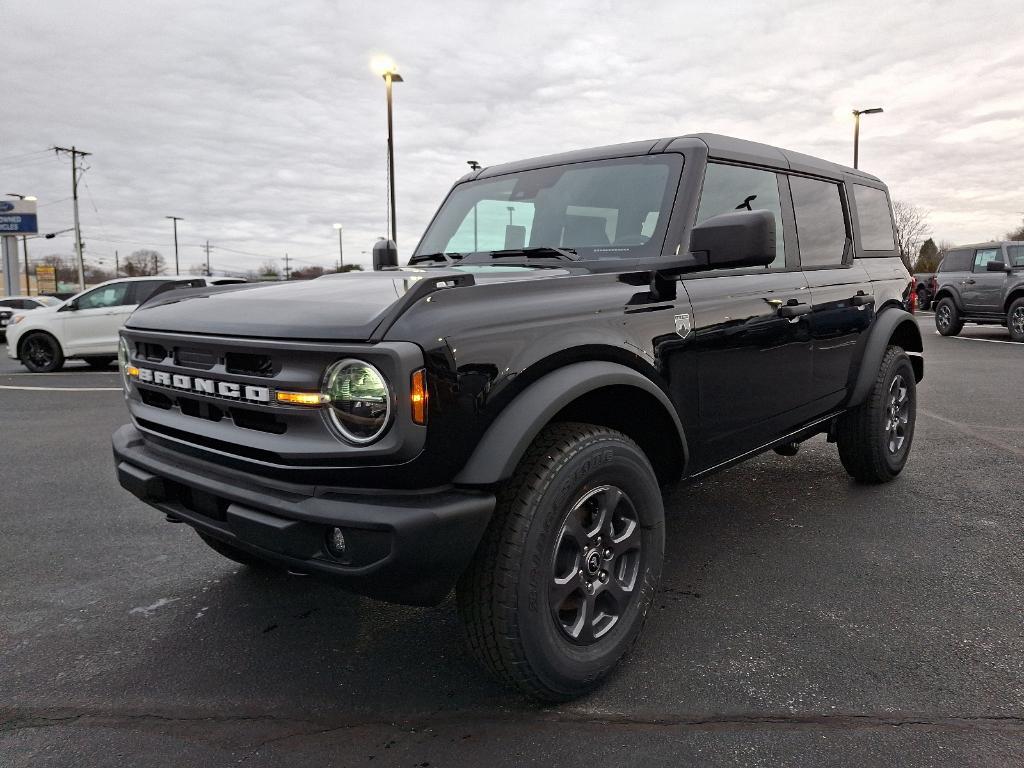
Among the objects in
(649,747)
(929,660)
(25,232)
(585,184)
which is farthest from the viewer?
(25,232)

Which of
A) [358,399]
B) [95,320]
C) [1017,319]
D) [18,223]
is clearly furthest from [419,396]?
[18,223]

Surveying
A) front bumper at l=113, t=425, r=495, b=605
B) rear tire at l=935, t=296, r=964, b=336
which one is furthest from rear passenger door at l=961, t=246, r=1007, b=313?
front bumper at l=113, t=425, r=495, b=605

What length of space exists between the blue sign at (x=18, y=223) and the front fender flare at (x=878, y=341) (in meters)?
41.4

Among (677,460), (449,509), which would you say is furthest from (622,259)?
(449,509)

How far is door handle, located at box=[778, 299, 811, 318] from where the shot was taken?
3.39 metres

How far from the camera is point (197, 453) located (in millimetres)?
2375

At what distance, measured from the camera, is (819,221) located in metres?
4.00

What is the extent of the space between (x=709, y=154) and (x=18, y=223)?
143ft

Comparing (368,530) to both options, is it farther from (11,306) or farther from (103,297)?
(11,306)

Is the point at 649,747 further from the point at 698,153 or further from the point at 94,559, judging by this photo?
the point at 94,559

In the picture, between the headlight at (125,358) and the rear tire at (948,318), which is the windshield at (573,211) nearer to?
the headlight at (125,358)

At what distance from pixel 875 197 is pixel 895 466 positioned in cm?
171

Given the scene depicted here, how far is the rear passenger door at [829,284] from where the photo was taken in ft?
12.2

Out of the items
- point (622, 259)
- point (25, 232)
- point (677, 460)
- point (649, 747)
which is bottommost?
point (649, 747)
